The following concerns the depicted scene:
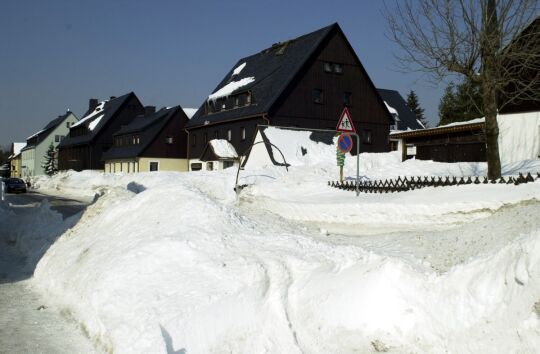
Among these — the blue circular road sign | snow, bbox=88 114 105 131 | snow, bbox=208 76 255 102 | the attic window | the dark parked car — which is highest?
the attic window

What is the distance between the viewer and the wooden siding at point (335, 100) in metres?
36.4

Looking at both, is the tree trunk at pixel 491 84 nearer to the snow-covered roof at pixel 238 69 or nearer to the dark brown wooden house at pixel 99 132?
the snow-covered roof at pixel 238 69

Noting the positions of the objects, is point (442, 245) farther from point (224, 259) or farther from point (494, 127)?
point (494, 127)

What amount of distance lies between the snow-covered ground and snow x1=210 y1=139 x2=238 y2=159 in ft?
92.6

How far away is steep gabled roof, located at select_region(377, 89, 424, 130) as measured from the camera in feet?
177

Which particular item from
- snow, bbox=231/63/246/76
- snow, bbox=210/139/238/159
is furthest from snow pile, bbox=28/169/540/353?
snow, bbox=231/63/246/76

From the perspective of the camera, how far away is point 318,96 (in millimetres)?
37750

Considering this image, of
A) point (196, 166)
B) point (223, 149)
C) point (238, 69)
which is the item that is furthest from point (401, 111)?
point (223, 149)

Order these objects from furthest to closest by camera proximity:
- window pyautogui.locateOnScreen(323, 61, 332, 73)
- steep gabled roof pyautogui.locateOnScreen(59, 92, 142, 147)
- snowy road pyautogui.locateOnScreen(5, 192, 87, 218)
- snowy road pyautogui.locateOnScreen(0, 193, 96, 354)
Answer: steep gabled roof pyautogui.locateOnScreen(59, 92, 142, 147), window pyautogui.locateOnScreen(323, 61, 332, 73), snowy road pyautogui.locateOnScreen(5, 192, 87, 218), snowy road pyautogui.locateOnScreen(0, 193, 96, 354)

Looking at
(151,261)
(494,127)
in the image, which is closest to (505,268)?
(151,261)

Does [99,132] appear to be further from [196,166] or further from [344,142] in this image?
[344,142]

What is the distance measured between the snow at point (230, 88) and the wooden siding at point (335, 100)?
511cm

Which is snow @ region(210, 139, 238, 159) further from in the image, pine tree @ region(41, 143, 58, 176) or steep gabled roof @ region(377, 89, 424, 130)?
pine tree @ region(41, 143, 58, 176)

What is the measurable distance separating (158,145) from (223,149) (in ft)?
46.3
